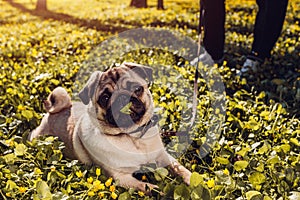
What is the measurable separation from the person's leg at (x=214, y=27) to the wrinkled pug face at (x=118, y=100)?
125 inches

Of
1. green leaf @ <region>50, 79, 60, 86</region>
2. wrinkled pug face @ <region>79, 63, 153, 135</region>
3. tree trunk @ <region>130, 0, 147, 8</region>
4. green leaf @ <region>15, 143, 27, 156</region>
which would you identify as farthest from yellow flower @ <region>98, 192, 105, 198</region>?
tree trunk @ <region>130, 0, 147, 8</region>

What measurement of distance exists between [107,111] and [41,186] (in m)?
0.67

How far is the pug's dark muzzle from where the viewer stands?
124 inches

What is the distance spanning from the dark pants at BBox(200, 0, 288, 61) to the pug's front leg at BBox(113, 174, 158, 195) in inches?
132

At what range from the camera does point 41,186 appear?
303 cm

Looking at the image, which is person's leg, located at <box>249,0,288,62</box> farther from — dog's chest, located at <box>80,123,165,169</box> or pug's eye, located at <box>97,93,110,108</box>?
pug's eye, located at <box>97,93,110,108</box>

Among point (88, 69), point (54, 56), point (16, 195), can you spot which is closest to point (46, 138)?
point (16, 195)

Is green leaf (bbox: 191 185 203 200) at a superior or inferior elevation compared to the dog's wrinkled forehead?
inferior

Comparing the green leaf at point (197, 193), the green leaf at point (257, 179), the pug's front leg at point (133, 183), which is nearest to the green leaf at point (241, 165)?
the green leaf at point (257, 179)

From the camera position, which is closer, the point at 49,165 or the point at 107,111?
the point at 107,111

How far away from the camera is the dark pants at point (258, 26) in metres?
5.85

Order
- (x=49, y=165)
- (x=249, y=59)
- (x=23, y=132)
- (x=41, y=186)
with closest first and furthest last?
(x=41, y=186) < (x=49, y=165) < (x=23, y=132) < (x=249, y=59)

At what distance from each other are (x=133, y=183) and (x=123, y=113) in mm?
516

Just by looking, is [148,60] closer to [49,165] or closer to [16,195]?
[49,165]
